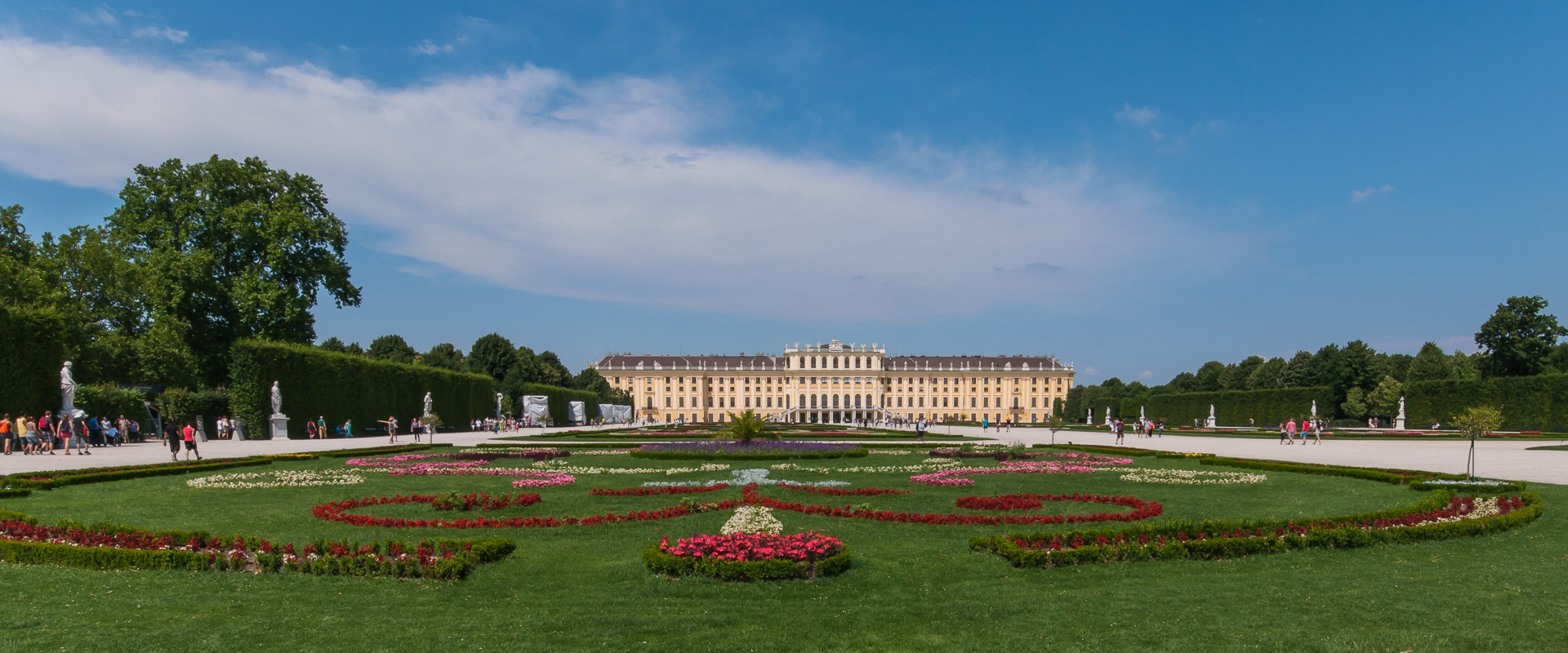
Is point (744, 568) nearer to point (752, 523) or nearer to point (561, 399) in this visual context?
point (752, 523)

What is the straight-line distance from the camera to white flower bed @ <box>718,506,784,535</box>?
280 inches

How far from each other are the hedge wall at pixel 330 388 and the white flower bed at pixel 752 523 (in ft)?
94.0

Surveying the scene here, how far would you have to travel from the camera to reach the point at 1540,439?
99.0 feet

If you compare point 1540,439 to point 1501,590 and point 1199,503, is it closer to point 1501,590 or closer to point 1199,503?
point 1199,503

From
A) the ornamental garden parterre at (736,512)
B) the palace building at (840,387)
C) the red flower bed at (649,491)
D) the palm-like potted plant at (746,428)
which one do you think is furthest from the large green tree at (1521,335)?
the palace building at (840,387)

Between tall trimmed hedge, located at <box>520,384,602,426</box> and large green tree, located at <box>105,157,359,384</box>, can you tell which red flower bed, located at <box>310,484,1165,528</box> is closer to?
large green tree, located at <box>105,157,359,384</box>

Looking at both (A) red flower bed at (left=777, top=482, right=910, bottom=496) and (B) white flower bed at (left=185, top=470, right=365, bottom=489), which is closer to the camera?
(A) red flower bed at (left=777, top=482, right=910, bottom=496)

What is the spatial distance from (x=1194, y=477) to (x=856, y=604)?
11568 mm

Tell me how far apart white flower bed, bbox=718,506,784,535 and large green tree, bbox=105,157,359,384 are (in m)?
29.6

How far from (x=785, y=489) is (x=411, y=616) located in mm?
7452

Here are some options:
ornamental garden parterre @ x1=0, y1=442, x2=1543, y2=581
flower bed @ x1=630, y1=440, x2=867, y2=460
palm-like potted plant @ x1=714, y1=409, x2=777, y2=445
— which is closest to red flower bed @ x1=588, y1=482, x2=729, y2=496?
ornamental garden parterre @ x1=0, y1=442, x2=1543, y2=581

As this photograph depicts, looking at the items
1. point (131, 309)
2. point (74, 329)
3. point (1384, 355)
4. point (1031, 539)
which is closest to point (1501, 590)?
point (1031, 539)

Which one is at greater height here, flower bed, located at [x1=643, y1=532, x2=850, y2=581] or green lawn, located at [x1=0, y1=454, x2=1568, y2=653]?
flower bed, located at [x1=643, y1=532, x2=850, y2=581]

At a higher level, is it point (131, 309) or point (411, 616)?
point (131, 309)
